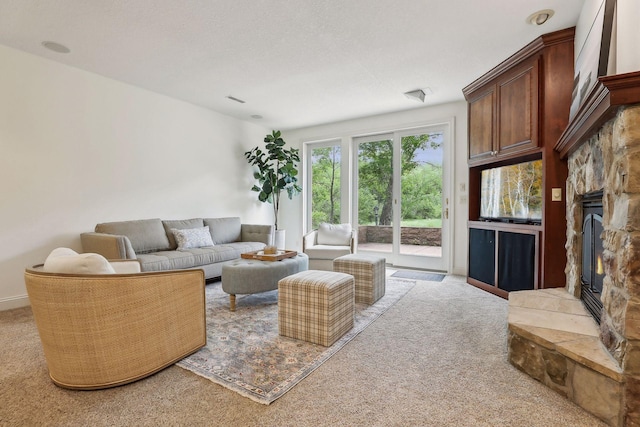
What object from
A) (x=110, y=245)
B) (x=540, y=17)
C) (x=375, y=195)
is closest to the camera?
(x=540, y=17)

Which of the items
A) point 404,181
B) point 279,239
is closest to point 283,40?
point 404,181

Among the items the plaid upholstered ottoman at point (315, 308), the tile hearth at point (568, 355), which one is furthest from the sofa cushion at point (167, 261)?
the tile hearth at point (568, 355)

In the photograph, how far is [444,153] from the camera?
4.75 m

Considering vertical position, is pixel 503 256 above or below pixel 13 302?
above

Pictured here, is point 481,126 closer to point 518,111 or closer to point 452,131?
point 518,111

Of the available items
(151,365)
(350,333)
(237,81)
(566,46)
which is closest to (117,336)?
(151,365)

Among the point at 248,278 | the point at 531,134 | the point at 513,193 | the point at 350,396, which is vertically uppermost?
the point at 531,134

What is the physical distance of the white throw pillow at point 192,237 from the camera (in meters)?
3.96

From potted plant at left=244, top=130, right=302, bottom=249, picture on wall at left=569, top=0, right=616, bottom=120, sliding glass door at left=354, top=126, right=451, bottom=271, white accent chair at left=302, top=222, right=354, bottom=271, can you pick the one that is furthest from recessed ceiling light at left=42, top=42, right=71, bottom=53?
picture on wall at left=569, top=0, right=616, bottom=120

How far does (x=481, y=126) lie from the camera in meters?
3.74

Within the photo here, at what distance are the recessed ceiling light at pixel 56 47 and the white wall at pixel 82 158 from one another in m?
0.33

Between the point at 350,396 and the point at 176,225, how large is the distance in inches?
134

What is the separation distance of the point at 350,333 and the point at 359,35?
100 inches

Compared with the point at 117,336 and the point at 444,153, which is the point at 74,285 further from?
the point at 444,153
